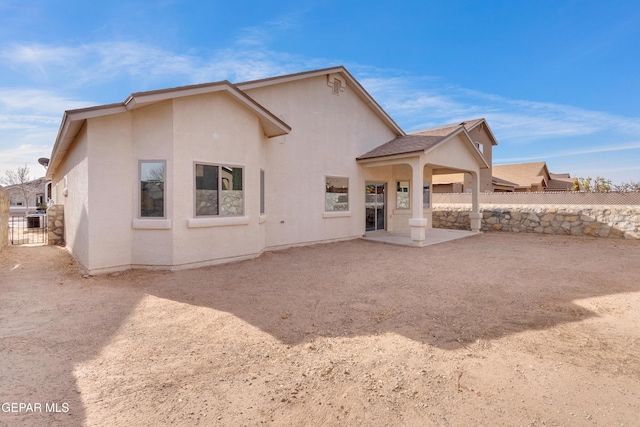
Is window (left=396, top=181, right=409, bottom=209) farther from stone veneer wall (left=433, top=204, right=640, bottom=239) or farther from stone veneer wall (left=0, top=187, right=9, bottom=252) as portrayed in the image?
stone veneer wall (left=0, top=187, right=9, bottom=252)

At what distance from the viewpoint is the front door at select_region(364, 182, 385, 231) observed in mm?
13789

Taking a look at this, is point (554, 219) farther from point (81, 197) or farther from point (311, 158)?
point (81, 197)

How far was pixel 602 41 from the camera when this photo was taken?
504 inches

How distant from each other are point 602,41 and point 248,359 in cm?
1784

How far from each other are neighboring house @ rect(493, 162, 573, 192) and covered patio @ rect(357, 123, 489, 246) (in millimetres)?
18059

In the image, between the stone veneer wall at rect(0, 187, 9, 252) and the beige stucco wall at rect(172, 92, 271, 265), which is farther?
the stone veneer wall at rect(0, 187, 9, 252)

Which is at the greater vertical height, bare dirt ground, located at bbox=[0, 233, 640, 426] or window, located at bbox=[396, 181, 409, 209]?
window, located at bbox=[396, 181, 409, 209]

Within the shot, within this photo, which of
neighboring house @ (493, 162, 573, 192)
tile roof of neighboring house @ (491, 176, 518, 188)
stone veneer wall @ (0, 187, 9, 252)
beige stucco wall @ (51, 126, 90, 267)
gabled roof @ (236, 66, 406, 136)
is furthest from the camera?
neighboring house @ (493, 162, 573, 192)

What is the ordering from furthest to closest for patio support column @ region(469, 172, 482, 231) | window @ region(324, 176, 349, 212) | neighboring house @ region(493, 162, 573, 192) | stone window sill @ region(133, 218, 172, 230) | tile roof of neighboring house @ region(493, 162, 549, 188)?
tile roof of neighboring house @ region(493, 162, 549, 188), neighboring house @ region(493, 162, 573, 192), patio support column @ region(469, 172, 482, 231), window @ region(324, 176, 349, 212), stone window sill @ region(133, 218, 172, 230)

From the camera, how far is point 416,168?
11164 mm

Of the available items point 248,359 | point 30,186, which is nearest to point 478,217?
point 248,359

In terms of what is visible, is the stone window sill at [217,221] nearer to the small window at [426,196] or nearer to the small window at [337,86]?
the small window at [337,86]

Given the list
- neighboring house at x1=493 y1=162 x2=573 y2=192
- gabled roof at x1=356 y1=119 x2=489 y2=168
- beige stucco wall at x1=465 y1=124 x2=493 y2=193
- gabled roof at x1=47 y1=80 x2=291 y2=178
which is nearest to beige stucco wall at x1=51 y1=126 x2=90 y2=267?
gabled roof at x1=47 y1=80 x2=291 y2=178

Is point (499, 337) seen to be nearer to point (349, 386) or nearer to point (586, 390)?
point (586, 390)
